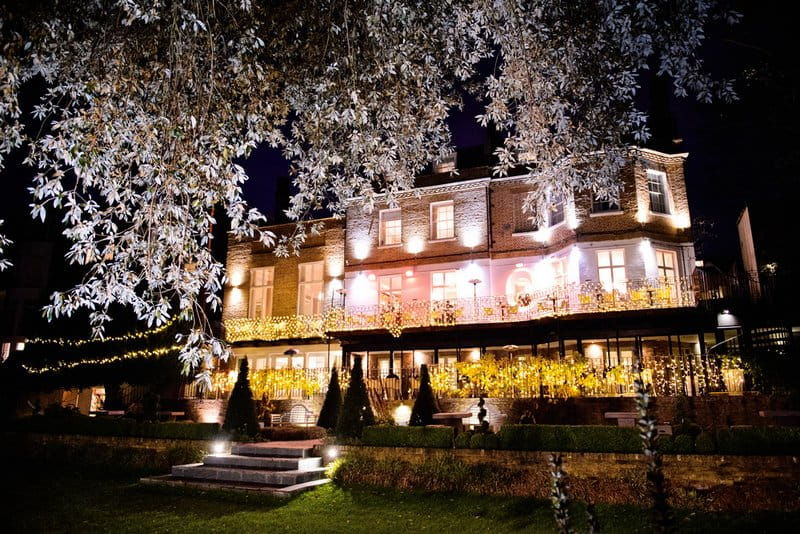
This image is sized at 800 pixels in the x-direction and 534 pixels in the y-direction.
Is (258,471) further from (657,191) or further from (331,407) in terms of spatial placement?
(657,191)

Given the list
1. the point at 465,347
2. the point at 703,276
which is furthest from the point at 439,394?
the point at 703,276

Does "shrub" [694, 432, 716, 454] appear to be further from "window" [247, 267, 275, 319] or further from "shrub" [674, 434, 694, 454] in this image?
"window" [247, 267, 275, 319]

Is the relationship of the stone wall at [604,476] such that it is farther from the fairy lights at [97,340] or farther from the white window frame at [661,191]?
the fairy lights at [97,340]

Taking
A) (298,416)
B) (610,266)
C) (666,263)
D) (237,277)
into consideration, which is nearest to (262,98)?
(298,416)

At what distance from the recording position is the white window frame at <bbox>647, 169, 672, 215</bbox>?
64.7ft

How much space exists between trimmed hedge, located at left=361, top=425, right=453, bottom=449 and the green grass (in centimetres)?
112

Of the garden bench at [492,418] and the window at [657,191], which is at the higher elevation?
the window at [657,191]

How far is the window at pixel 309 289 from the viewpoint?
24.2m

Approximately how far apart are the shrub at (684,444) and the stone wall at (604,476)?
98 mm

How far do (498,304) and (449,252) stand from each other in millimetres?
3098

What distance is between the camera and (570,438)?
33.0ft

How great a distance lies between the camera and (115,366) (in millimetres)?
21391

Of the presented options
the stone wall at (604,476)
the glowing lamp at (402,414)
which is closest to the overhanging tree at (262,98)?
the stone wall at (604,476)

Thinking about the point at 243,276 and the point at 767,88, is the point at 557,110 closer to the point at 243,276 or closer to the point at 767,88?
the point at 767,88
